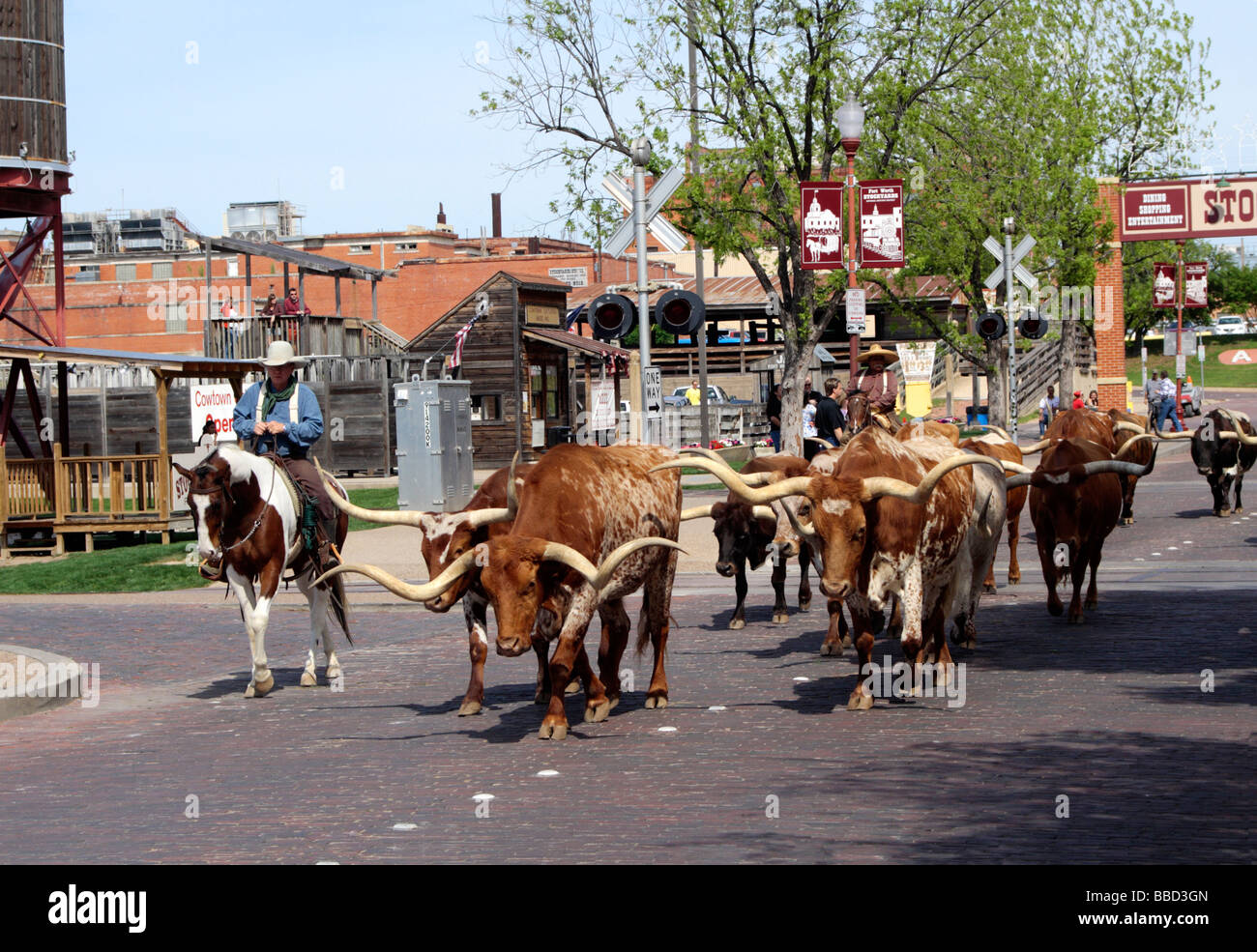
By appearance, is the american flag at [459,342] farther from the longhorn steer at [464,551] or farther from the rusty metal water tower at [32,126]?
the longhorn steer at [464,551]

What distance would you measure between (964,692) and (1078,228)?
40.5m

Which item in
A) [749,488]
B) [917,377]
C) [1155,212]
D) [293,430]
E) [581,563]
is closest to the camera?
[581,563]

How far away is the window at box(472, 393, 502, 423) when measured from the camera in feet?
156

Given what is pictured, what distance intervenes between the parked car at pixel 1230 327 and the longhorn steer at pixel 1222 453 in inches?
3866

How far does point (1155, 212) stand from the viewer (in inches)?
1953

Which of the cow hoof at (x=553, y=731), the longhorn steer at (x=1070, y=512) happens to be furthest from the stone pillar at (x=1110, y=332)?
the cow hoof at (x=553, y=731)

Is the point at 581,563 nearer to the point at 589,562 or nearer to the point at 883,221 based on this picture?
the point at 589,562

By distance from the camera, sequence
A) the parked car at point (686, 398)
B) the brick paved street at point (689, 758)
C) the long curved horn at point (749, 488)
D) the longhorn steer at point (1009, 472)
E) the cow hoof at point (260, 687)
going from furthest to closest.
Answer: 1. the parked car at point (686, 398)
2. the longhorn steer at point (1009, 472)
3. the cow hoof at point (260, 687)
4. the long curved horn at point (749, 488)
5. the brick paved street at point (689, 758)

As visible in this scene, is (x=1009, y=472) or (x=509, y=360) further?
(x=509, y=360)

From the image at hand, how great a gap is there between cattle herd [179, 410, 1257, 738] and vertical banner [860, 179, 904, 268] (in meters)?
9.74

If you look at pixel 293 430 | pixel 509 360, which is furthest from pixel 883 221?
pixel 509 360

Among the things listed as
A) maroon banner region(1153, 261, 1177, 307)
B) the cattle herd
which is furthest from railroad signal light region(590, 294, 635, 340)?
maroon banner region(1153, 261, 1177, 307)

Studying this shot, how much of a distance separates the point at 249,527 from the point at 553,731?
3.52 metres

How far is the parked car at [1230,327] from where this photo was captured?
11694 cm
